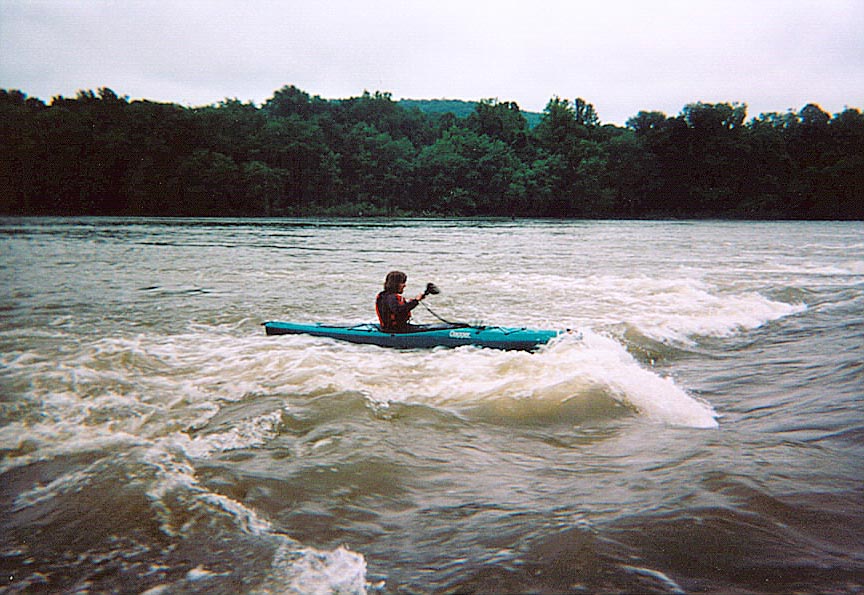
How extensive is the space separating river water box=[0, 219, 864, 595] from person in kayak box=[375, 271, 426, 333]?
440 mm

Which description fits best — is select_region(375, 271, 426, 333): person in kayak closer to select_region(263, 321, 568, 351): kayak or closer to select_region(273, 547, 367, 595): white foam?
select_region(263, 321, 568, 351): kayak

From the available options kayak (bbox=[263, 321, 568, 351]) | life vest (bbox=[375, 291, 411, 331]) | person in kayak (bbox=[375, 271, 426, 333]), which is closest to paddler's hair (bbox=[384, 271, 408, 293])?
person in kayak (bbox=[375, 271, 426, 333])

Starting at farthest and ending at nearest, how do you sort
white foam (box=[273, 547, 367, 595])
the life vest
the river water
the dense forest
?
1. the dense forest
2. the life vest
3. the river water
4. white foam (box=[273, 547, 367, 595])

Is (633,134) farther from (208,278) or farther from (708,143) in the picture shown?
(208,278)

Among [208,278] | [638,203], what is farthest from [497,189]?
[208,278]

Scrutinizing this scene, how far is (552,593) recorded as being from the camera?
2.99 meters

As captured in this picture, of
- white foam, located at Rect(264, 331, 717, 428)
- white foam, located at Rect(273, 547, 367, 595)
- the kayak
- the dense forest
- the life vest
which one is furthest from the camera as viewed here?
the dense forest

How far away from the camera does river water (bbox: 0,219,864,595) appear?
10.7 ft

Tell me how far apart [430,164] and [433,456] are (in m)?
78.7

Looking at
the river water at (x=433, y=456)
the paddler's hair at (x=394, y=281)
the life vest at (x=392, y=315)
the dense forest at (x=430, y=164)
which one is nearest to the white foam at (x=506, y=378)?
the river water at (x=433, y=456)

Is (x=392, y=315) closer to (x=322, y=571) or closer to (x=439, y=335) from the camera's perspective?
(x=439, y=335)

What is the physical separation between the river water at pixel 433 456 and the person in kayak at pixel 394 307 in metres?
0.44

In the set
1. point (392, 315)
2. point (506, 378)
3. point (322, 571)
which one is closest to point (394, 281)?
point (392, 315)

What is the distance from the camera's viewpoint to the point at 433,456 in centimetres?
495
